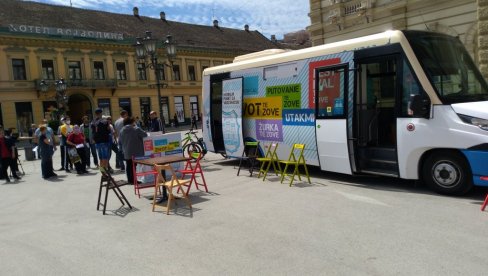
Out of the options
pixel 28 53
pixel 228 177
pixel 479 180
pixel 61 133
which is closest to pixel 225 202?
pixel 228 177

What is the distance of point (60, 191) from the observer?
9906mm

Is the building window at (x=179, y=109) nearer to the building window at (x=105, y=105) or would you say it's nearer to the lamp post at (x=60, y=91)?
the building window at (x=105, y=105)

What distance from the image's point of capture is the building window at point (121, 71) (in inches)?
1741

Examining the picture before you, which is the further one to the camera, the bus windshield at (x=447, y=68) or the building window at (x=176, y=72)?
the building window at (x=176, y=72)

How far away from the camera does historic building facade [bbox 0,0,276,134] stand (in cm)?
3716

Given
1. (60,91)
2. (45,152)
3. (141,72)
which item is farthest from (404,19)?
(141,72)

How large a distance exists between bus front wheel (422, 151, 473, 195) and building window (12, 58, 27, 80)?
1544 inches

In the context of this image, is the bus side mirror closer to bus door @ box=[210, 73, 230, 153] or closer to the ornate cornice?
bus door @ box=[210, 73, 230, 153]

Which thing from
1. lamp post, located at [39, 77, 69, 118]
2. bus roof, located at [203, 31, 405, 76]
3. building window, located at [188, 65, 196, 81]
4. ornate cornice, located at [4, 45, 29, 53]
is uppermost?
ornate cornice, located at [4, 45, 29, 53]

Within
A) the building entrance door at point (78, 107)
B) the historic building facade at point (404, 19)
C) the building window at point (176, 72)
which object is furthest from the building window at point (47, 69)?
the historic building facade at point (404, 19)

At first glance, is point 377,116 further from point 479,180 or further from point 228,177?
point 228,177

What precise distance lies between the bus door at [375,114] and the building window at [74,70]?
125 feet

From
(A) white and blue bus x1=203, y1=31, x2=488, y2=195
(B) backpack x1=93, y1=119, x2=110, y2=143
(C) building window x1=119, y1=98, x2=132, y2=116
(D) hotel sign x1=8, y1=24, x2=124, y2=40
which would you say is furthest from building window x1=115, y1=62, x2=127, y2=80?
(A) white and blue bus x1=203, y1=31, x2=488, y2=195

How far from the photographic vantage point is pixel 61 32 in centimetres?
3950
